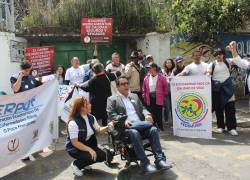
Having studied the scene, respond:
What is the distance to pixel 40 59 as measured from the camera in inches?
425

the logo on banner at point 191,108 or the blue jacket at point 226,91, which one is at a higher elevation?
the blue jacket at point 226,91

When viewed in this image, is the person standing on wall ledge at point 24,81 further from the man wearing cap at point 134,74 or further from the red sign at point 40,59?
the man wearing cap at point 134,74

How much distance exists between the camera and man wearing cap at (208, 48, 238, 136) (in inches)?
379

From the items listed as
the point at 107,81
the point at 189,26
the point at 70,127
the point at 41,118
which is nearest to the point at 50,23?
the point at 189,26

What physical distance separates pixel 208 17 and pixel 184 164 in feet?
26.4

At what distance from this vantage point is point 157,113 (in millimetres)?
10062

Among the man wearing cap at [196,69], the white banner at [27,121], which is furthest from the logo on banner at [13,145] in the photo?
the man wearing cap at [196,69]

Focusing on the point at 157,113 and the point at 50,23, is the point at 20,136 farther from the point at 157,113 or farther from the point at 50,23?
the point at 50,23

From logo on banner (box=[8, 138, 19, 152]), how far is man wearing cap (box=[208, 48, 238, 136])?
14.4ft

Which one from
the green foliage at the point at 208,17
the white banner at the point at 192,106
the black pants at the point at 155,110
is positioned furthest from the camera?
the green foliage at the point at 208,17

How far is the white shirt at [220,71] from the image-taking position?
9625 millimetres

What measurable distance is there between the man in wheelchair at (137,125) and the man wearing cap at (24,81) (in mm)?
1813

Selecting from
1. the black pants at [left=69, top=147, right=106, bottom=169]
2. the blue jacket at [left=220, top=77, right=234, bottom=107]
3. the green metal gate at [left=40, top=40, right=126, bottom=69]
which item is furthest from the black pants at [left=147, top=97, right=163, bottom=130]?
the green metal gate at [left=40, top=40, right=126, bottom=69]

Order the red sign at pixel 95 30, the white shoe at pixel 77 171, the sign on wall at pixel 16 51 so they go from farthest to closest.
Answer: the sign on wall at pixel 16 51 < the red sign at pixel 95 30 < the white shoe at pixel 77 171
